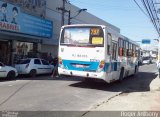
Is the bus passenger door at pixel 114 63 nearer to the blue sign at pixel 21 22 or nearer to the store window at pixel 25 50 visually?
the blue sign at pixel 21 22

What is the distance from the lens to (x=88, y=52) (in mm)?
16109

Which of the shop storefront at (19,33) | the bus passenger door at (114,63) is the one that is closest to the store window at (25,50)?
the shop storefront at (19,33)

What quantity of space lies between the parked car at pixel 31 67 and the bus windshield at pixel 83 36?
6322 mm

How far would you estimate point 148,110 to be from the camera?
35.2 ft

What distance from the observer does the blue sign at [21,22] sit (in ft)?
80.4

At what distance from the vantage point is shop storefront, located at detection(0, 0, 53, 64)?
2494 cm

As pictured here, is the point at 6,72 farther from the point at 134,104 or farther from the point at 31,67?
the point at 134,104

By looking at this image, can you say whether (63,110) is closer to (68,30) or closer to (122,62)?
(68,30)

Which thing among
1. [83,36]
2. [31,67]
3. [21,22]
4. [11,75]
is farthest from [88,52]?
[21,22]

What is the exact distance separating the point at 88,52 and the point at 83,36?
2.85 ft

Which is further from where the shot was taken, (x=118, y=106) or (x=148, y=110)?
(x=118, y=106)

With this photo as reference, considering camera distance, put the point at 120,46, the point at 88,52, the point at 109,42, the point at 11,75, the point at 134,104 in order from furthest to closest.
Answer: the point at 11,75
the point at 120,46
the point at 109,42
the point at 88,52
the point at 134,104

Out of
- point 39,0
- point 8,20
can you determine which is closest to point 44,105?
point 8,20

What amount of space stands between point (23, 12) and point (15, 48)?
3172 millimetres
